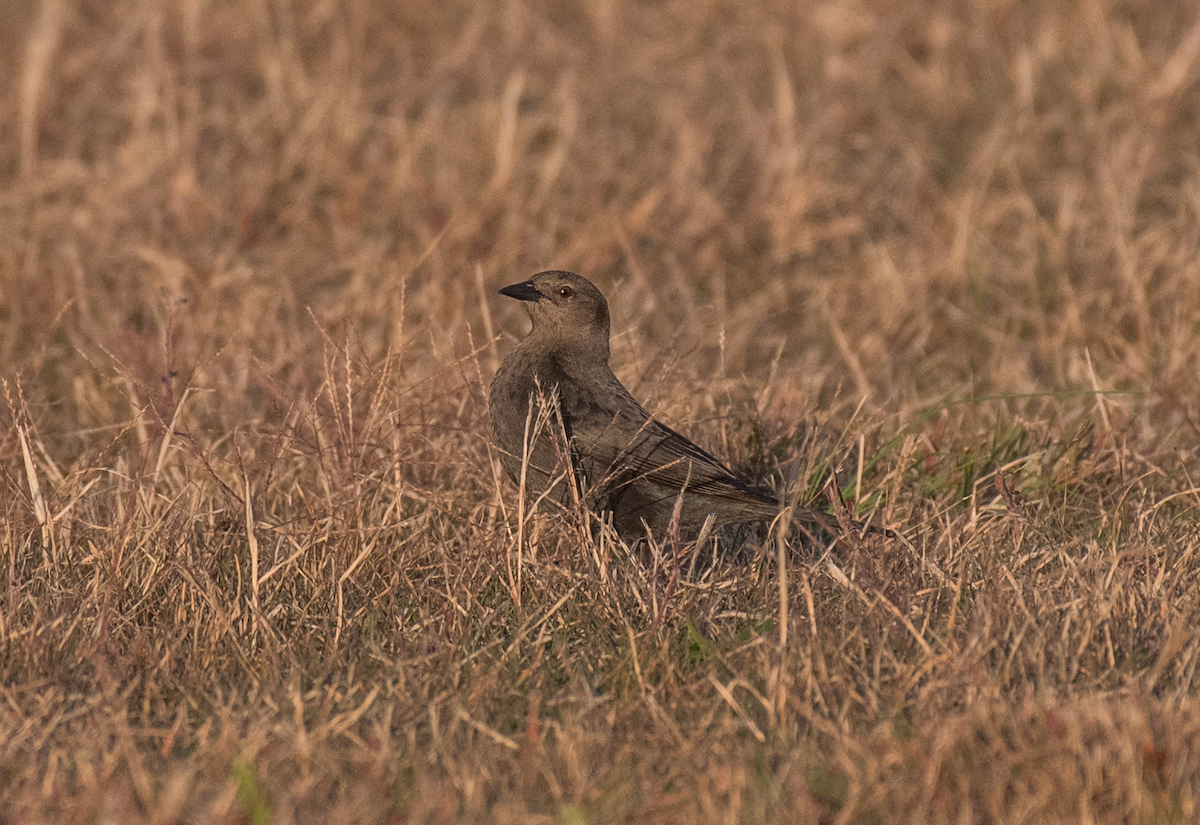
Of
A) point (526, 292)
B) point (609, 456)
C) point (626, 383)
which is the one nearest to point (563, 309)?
point (526, 292)

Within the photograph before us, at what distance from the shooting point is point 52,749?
3301 millimetres

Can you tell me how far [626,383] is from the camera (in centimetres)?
605

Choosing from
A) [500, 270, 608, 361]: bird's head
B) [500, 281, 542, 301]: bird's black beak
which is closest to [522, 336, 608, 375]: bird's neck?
[500, 270, 608, 361]: bird's head

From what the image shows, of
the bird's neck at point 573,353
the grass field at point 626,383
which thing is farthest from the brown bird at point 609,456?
the grass field at point 626,383

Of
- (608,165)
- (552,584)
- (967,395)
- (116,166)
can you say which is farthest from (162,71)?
(552,584)

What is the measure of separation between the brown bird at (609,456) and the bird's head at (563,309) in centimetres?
7

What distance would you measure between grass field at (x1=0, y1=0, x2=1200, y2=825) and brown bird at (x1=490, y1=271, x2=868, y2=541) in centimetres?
20

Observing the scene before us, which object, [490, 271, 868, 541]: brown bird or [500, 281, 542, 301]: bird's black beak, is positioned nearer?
[490, 271, 868, 541]: brown bird

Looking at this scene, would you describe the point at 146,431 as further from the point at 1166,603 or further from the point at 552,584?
the point at 1166,603

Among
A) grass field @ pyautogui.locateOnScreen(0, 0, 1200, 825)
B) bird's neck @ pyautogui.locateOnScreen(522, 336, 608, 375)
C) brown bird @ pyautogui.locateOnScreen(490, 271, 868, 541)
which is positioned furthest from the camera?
bird's neck @ pyautogui.locateOnScreen(522, 336, 608, 375)

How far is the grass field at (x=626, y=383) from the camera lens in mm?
3332

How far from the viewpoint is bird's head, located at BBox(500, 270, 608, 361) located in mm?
5129

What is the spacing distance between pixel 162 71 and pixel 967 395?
5655 mm

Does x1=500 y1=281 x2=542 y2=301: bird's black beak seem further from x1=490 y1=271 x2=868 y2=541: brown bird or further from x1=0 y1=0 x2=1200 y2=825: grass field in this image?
x1=0 y1=0 x2=1200 y2=825: grass field
